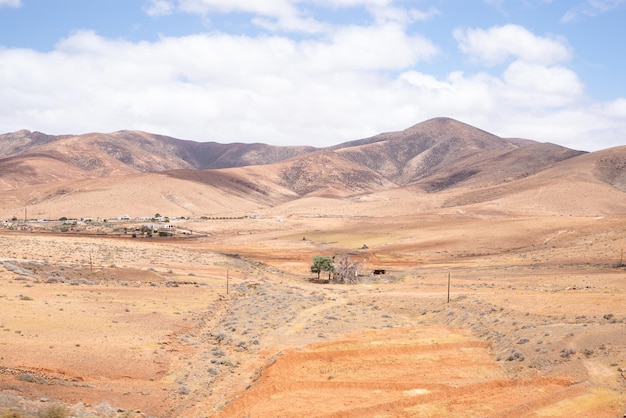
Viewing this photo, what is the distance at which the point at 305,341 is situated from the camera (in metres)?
25.5

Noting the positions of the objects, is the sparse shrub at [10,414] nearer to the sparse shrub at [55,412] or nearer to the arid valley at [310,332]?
the arid valley at [310,332]

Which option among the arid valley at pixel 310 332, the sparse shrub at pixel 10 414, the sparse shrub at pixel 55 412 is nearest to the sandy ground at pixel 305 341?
the arid valley at pixel 310 332

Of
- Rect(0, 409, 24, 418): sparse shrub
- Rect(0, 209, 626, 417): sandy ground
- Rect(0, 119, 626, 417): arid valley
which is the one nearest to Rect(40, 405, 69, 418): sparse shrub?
Rect(0, 119, 626, 417): arid valley

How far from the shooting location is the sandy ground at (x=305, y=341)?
1672cm

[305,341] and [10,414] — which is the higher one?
[10,414]

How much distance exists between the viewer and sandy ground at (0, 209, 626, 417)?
16719 millimetres

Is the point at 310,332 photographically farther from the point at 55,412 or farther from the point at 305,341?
the point at 55,412

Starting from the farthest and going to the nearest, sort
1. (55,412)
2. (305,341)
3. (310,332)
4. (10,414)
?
(310,332) < (305,341) < (55,412) < (10,414)

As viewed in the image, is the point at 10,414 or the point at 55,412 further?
the point at 55,412

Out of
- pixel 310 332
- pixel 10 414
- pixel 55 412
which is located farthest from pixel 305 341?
pixel 10 414

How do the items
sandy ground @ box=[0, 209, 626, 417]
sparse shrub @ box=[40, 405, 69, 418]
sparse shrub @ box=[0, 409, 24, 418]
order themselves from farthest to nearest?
sandy ground @ box=[0, 209, 626, 417] → sparse shrub @ box=[40, 405, 69, 418] → sparse shrub @ box=[0, 409, 24, 418]

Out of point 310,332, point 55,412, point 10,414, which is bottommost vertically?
point 310,332

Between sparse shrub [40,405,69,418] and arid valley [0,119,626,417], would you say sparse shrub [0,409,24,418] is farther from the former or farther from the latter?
sparse shrub [40,405,69,418]

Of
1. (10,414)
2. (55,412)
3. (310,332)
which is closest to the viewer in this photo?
(10,414)
